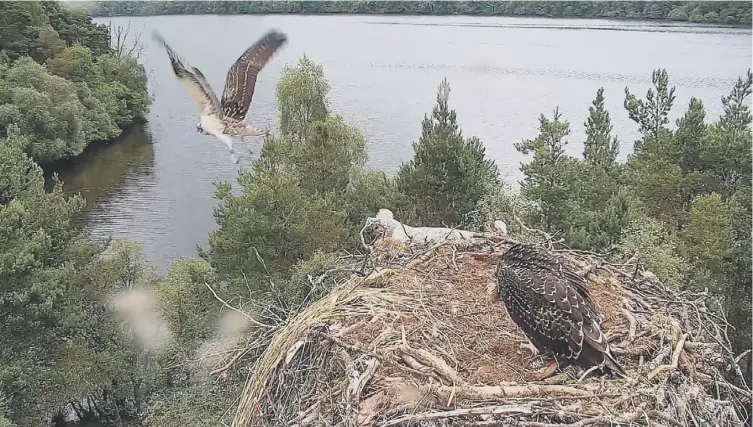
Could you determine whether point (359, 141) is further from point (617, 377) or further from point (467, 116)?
point (617, 377)

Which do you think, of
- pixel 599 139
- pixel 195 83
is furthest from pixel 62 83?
pixel 195 83

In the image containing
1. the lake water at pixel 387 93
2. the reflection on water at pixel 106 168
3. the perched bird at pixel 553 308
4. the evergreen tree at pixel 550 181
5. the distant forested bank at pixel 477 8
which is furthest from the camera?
the reflection on water at pixel 106 168

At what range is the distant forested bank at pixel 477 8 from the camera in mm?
29672

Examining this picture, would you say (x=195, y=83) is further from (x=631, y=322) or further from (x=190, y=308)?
(x=190, y=308)

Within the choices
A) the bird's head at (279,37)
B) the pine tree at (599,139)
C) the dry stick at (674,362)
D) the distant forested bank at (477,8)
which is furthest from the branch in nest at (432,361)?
the distant forested bank at (477,8)

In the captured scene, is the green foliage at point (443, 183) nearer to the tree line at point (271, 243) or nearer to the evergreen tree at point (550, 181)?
the tree line at point (271, 243)

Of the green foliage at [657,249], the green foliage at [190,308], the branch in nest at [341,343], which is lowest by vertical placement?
the green foliage at [190,308]

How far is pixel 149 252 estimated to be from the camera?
26.4 metres

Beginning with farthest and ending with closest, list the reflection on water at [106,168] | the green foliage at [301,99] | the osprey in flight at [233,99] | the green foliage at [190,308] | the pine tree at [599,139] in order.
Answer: the reflection on water at [106,168]
the green foliage at [301,99]
the pine tree at [599,139]
the green foliage at [190,308]
the osprey in flight at [233,99]

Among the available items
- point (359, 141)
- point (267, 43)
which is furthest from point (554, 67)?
point (267, 43)

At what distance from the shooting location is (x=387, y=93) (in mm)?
40250

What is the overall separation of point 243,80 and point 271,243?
9.30 m

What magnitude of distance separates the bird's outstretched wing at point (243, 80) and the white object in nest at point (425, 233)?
2856 mm

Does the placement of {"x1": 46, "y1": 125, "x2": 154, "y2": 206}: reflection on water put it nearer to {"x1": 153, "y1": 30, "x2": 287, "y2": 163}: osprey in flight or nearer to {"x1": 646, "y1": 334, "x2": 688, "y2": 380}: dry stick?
{"x1": 153, "y1": 30, "x2": 287, "y2": 163}: osprey in flight
